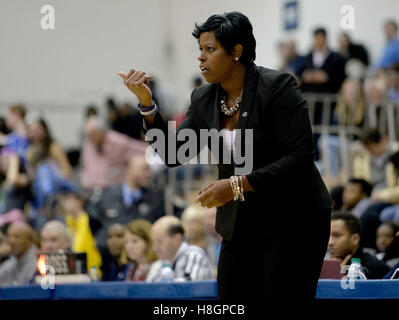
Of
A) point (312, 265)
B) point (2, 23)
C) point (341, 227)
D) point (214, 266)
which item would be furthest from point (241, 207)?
point (2, 23)

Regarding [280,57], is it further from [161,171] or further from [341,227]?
[341,227]

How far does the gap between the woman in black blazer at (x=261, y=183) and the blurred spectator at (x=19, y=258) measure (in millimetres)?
3408

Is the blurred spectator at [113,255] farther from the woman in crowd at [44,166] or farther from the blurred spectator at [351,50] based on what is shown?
the blurred spectator at [351,50]

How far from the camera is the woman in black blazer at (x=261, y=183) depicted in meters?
3.12

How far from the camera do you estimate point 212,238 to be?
7.23 metres

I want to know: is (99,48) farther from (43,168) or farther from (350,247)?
(350,247)

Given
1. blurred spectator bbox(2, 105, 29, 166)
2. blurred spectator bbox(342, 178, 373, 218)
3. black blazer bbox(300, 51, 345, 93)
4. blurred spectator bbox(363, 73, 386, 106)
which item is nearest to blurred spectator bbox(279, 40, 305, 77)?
black blazer bbox(300, 51, 345, 93)

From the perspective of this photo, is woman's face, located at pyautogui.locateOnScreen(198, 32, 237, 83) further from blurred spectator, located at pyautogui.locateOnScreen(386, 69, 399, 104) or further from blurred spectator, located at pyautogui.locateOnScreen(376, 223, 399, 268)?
blurred spectator, located at pyautogui.locateOnScreen(386, 69, 399, 104)

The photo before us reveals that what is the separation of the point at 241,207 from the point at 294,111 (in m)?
0.40

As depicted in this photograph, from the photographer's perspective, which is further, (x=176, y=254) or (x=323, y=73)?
(x=323, y=73)

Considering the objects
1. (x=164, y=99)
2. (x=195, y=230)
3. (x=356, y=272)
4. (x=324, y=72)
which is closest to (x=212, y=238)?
(x=195, y=230)

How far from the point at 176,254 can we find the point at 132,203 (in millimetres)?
2136

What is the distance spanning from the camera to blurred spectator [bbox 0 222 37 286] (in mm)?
6603

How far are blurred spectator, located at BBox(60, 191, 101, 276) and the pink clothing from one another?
4.74ft
